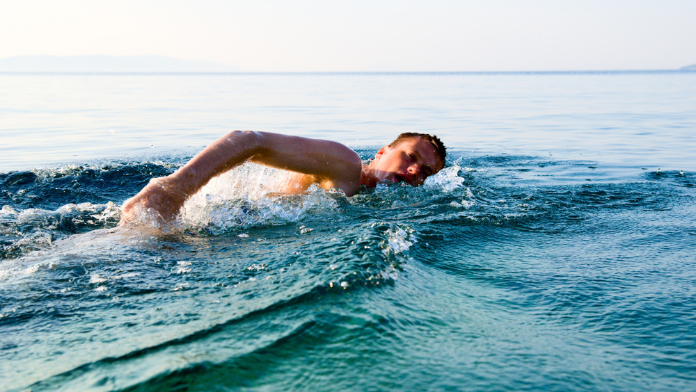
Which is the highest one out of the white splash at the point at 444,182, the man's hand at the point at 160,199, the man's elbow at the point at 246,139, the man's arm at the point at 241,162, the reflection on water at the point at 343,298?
the man's elbow at the point at 246,139

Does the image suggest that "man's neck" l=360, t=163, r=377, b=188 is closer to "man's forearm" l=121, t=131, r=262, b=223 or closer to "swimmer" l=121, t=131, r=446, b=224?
"swimmer" l=121, t=131, r=446, b=224

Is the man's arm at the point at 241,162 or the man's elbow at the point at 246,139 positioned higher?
the man's elbow at the point at 246,139

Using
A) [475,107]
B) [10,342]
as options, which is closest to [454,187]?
[10,342]

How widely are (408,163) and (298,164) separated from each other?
1.56 meters

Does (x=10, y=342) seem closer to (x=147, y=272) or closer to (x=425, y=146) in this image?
(x=147, y=272)

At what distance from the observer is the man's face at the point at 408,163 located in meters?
4.96

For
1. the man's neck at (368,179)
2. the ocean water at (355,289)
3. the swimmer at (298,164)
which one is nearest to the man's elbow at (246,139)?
the swimmer at (298,164)

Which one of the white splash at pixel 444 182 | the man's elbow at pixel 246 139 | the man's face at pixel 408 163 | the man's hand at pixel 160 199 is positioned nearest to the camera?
the man's hand at pixel 160 199

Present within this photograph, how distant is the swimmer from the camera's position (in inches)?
118

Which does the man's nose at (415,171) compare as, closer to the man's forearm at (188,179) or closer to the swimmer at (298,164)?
the swimmer at (298,164)

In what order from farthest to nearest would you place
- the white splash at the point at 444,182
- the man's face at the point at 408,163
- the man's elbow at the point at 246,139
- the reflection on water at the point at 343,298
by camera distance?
the white splash at the point at 444,182 → the man's face at the point at 408,163 → the man's elbow at the point at 246,139 → the reflection on water at the point at 343,298

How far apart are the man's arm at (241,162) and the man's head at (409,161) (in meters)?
0.81

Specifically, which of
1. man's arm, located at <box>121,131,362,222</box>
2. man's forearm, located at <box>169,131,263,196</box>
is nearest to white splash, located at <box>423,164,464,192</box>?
man's arm, located at <box>121,131,362,222</box>

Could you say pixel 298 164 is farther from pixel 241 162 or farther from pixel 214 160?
pixel 214 160
